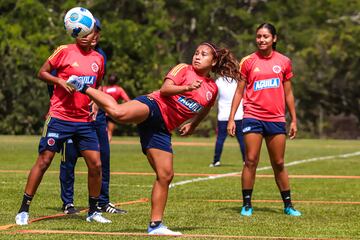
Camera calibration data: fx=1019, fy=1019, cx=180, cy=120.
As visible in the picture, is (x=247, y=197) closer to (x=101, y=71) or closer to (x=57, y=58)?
(x=101, y=71)

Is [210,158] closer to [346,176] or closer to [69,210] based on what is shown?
[346,176]

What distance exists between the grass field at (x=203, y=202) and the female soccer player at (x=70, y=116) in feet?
1.63

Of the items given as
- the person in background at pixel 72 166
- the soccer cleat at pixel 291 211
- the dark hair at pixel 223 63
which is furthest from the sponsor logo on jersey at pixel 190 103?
the soccer cleat at pixel 291 211

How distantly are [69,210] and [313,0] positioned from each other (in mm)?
44994

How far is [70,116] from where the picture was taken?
11.0 meters

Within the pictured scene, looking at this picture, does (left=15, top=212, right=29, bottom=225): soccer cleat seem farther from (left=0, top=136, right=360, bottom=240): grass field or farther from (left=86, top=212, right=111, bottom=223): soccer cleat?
(left=86, top=212, right=111, bottom=223): soccer cleat

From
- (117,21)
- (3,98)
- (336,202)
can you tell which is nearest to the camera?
(336,202)

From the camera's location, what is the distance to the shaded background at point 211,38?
47.4m

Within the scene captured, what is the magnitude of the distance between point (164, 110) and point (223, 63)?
0.99 metres

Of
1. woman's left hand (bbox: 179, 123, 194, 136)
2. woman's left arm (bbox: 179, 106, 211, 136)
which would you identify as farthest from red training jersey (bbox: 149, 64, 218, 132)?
woman's left hand (bbox: 179, 123, 194, 136)

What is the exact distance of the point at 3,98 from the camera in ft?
139

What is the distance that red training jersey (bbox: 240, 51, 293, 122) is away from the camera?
12.2 meters

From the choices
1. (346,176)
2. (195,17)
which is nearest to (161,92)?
(346,176)

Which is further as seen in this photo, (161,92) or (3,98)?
(3,98)
